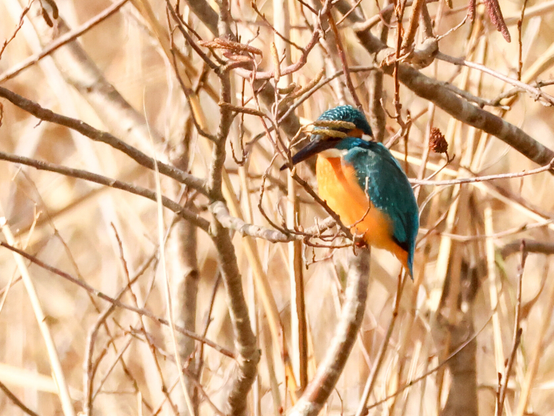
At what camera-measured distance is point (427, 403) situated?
6.38 ft

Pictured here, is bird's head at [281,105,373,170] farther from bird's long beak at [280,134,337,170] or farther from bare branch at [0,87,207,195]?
bare branch at [0,87,207,195]

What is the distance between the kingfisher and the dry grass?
129 millimetres

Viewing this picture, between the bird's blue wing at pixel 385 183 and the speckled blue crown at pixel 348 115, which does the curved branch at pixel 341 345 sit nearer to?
the bird's blue wing at pixel 385 183

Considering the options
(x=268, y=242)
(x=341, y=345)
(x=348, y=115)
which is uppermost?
(x=348, y=115)

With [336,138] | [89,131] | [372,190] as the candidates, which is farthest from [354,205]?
[89,131]

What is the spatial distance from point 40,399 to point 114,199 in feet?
2.92

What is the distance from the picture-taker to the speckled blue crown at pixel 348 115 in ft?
4.23

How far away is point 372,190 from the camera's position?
1.41 meters

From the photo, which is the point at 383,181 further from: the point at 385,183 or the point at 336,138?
the point at 336,138

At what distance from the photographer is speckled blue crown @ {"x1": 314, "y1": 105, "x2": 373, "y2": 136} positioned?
50.7 inches

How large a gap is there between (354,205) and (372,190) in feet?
0.20

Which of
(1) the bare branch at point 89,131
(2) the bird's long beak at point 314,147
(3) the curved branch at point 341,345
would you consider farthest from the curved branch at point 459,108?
(1) the bare branch at point 89,131

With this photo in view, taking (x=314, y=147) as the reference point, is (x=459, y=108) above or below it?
above

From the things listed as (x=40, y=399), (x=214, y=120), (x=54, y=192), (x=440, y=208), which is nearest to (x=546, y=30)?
(x=440, y=208)
